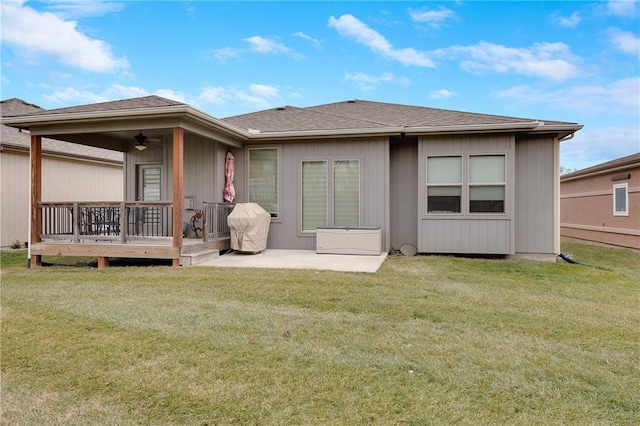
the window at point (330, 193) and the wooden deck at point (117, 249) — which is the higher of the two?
the window at point (330, 193)

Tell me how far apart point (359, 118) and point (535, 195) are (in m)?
4.40

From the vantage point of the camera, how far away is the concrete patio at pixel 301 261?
6.75 metres

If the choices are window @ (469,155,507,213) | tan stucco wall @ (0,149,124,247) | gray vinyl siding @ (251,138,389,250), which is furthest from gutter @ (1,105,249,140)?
window @ (469,155,507,213)

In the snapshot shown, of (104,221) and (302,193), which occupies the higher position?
(302,193)

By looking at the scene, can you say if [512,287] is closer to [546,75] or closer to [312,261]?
[312,261]

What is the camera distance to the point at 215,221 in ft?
27.4

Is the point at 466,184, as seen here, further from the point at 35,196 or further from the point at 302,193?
the point at 35,196

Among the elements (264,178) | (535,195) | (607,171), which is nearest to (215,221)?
(264,178)

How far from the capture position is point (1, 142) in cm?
936

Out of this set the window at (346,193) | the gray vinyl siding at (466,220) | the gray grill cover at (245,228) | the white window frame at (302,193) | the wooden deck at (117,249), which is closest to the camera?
the wooden deck at (117,249)

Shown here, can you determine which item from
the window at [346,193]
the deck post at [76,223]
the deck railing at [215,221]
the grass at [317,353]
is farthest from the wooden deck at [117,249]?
the window at [346,193]

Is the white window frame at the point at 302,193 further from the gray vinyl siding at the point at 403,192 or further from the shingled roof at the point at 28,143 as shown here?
the shingled roof at the point at 28,143

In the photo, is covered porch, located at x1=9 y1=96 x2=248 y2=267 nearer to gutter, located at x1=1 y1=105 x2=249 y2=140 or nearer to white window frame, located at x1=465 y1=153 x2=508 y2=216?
gutter, located at x1=1 y1=105 x2=249 y2=140

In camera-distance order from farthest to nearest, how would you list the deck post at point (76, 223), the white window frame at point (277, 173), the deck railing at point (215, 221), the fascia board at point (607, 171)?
1. the fascia board at point (607, 171)
2. the white window frame at point (277, 173)
3. the deck railing at point (215, 221)
4. the deck post at point (76, 223)
